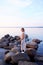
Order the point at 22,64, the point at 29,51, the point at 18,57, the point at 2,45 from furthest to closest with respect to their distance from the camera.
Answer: the point at 2,45 < the point at 29,51 < the point at 18,57 < the point at 22,64

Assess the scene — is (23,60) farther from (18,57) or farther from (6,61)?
(6,61)

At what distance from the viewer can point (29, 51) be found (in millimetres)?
10094

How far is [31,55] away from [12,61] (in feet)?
4.71

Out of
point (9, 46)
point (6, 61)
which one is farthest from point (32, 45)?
point (6, 61)

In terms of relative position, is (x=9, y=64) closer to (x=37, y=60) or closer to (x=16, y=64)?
(x=16, y=64)

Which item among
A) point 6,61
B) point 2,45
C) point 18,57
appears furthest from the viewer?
point 2,45

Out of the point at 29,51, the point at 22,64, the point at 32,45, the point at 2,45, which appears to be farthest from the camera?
the point at 2,45

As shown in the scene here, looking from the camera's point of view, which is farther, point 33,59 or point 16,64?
point 33,59

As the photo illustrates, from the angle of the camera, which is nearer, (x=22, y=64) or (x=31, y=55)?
(x=22, y=64)

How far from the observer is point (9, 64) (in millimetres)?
9070

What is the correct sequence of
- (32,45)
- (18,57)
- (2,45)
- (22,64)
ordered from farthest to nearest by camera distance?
1. (2,45)
2. (32,45)
3. (18,57)
4. (22,64)

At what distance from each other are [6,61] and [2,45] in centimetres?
509

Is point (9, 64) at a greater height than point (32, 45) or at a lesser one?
lesser

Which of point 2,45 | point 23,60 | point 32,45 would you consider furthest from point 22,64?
point 2,45
